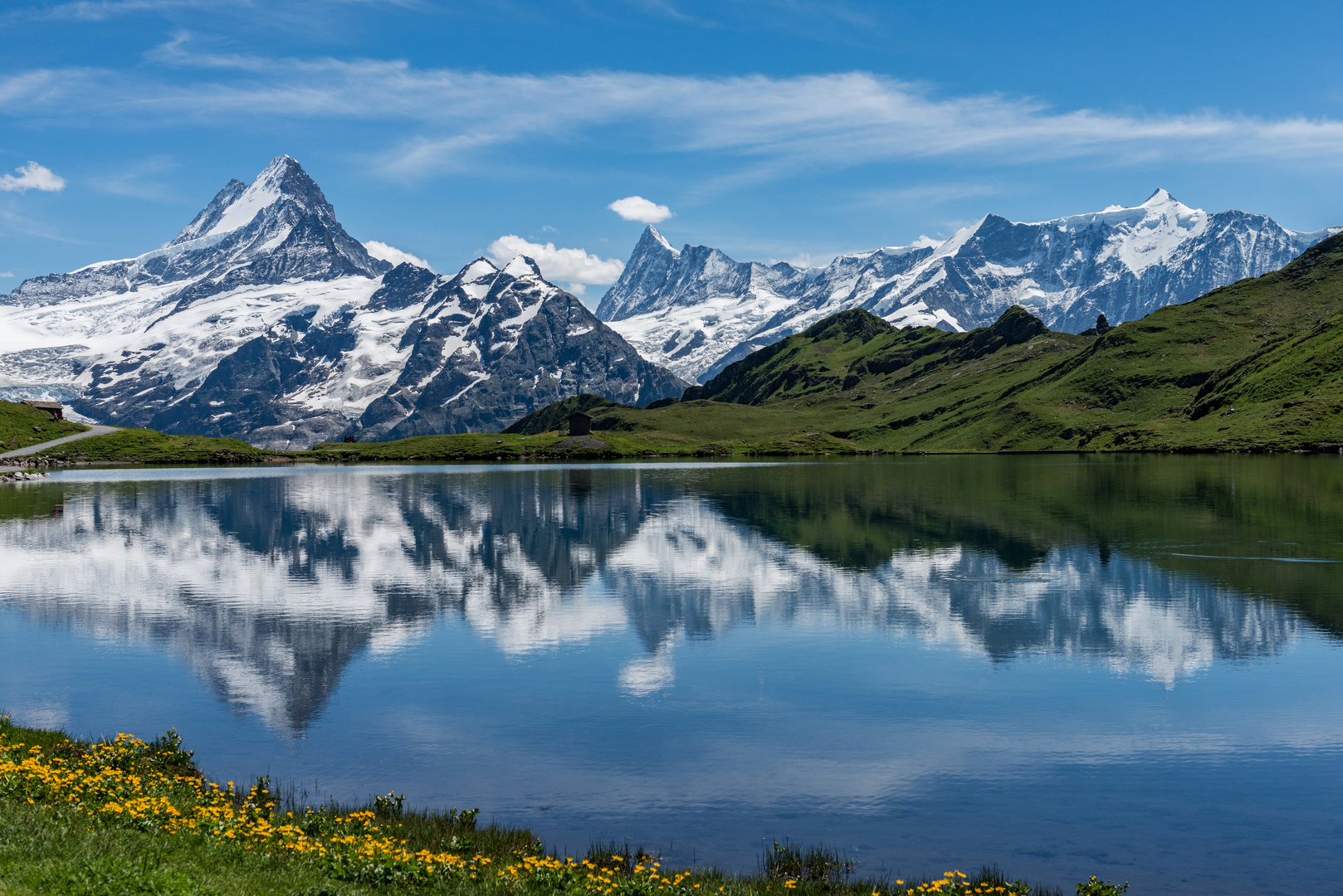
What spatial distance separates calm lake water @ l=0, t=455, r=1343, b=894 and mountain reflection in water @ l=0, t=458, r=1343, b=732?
0.41 meters

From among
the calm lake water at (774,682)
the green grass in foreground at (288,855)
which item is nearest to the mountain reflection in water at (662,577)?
the calm lake water at (774,682)

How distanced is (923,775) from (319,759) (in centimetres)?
2009

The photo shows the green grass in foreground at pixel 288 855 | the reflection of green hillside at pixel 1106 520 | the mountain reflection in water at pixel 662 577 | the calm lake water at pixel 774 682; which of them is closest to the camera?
the green grass in foreground at pixel 288 855

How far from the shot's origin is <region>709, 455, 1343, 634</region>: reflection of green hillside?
6819cm

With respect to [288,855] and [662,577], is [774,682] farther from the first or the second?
[662,577]

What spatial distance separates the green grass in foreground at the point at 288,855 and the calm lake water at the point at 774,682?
1.67 meters

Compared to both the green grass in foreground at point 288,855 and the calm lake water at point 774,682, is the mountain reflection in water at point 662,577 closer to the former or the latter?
the calm lake water at point 774,682

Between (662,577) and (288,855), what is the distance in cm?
4990

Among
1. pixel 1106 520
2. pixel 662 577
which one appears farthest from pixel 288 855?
pixel 1106 520

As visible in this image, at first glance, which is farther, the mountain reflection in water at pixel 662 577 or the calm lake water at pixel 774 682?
the mountain reflection in water at pixel 662 577

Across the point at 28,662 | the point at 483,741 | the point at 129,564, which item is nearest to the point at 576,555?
the point at 129,564

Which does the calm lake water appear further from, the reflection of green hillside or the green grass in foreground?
the green grass in foreground

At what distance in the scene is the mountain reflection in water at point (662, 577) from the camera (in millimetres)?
48656

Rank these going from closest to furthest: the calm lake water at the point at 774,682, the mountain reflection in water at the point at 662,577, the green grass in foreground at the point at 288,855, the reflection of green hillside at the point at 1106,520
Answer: the green grass in foreground at the point at 288,855, the calm lake water at the point at 774,682, the mountain reflection in water at the point at 662,577, the reflection of green hillside at the point at 1106,520
